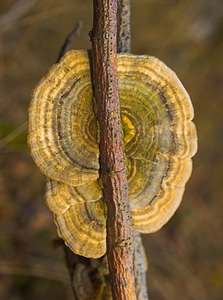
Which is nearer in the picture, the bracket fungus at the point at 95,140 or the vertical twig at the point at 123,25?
the bracket fungus at the point at 95,140

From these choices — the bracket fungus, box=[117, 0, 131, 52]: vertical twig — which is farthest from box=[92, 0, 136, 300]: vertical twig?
box=[117, 0, 131, 52]: vertical twig

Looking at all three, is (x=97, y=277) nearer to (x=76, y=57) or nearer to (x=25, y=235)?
(x=76, y=57)

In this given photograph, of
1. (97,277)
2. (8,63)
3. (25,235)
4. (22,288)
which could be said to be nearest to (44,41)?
(8,63)

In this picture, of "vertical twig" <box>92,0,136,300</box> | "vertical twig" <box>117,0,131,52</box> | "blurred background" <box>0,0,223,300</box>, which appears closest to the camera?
"vertical twig" <box>92,0,136,300</box>

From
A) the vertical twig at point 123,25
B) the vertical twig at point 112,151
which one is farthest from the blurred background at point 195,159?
the vertical twig at point 112,151

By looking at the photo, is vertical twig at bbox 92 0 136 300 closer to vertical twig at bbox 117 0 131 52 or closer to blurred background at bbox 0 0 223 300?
vertical twig at bbox 117 0 131 52

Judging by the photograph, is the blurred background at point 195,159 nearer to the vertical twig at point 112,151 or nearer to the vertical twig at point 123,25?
the vertical twig at point 123,25

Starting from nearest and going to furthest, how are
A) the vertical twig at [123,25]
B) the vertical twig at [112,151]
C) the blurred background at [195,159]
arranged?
the vertical twig at [112,151], the vertical twig at [123,25], the blurred background at [195,159]
